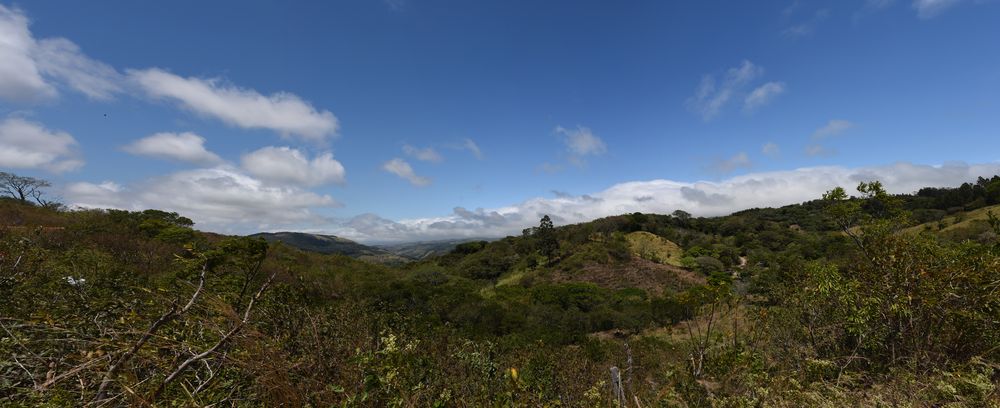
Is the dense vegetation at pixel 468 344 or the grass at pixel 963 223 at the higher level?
the grass at pixel 963 223

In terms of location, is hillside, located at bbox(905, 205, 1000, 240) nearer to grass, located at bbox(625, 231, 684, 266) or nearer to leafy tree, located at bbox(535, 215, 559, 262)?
grass, located at bbox(625, 231, 684, 266)

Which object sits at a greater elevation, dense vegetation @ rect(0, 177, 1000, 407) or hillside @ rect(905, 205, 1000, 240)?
hillside @ rect(905, 205, 1000, 240)

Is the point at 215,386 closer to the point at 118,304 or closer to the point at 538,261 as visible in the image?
the point at 118,304

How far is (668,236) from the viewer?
61594 millimetres

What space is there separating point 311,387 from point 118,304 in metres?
2.18

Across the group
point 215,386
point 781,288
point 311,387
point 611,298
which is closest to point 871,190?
point 781,288

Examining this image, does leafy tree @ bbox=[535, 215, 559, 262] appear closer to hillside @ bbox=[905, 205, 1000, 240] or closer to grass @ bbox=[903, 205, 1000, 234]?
hillside @ bbox=[905, 205, 1000, 240]

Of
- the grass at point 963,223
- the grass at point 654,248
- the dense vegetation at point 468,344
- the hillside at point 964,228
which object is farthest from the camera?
the grass at point 654,248

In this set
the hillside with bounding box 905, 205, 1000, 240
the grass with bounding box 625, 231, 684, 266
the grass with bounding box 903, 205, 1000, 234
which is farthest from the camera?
the grass with bounding box 625, 231, 684, 266

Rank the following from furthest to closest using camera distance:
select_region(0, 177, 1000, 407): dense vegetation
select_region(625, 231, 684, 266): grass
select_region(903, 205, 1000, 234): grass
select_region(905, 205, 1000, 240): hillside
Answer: select_region(625, 231, 684, 266): grass, select_region(903, 205, 1000, 234): grass, select_region(905, 205, 1000, 240): hillside, select_region(0, 177, 1000, 407): dense vegetation

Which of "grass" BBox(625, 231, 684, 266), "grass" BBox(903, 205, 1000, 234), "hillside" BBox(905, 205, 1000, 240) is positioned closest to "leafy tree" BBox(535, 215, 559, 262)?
"grass" BBox(625, 231, 684, 266)

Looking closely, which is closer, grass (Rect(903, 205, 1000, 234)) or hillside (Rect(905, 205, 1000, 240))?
hillside (Rect(905, 205, 1000, 240))

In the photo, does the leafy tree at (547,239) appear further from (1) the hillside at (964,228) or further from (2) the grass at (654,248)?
(1) the hillside at (964,228)

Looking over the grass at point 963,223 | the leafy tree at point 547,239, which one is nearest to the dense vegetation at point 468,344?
the leafy tree at point 547,239
